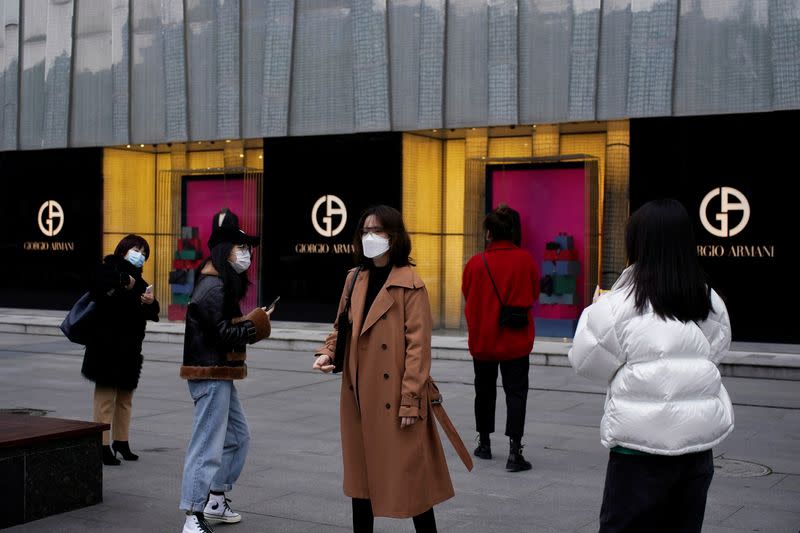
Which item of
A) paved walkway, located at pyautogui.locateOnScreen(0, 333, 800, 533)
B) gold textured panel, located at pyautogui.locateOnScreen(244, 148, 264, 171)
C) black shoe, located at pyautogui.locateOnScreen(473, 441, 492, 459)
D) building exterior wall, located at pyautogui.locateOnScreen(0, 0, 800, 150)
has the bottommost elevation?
paved walkway, located at pyautogui.locateOnScreen(0, 333, 800, 533)

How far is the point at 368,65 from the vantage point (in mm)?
19906

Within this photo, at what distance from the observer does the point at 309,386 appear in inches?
520

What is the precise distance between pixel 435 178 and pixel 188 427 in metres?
11.9

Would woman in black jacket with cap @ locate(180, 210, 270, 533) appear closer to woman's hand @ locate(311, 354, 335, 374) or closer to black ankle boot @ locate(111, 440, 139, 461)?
woman's hand @ locate(311, 354, 335, 374)

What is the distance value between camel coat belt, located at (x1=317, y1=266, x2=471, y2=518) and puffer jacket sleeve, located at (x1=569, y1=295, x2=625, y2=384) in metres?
1.42

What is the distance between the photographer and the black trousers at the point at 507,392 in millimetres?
8172

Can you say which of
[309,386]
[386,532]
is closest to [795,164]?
[309,386]

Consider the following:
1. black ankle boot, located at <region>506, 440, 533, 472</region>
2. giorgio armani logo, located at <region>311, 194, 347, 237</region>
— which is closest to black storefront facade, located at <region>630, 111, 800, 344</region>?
giorgio armani logo, located at <region>311, 194, 347, 237</region>

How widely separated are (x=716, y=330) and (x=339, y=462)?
4.84 meters

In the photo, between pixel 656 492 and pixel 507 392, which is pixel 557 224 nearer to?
pixel 507 392

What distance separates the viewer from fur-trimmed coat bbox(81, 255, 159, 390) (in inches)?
318

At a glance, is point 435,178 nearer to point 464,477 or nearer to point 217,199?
point 217,199

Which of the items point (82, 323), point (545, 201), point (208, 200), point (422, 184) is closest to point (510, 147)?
point (545, 201)

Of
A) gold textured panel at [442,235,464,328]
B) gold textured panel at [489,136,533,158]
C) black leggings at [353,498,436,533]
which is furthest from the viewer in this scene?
gold textured panel at [442,235,464,328]
